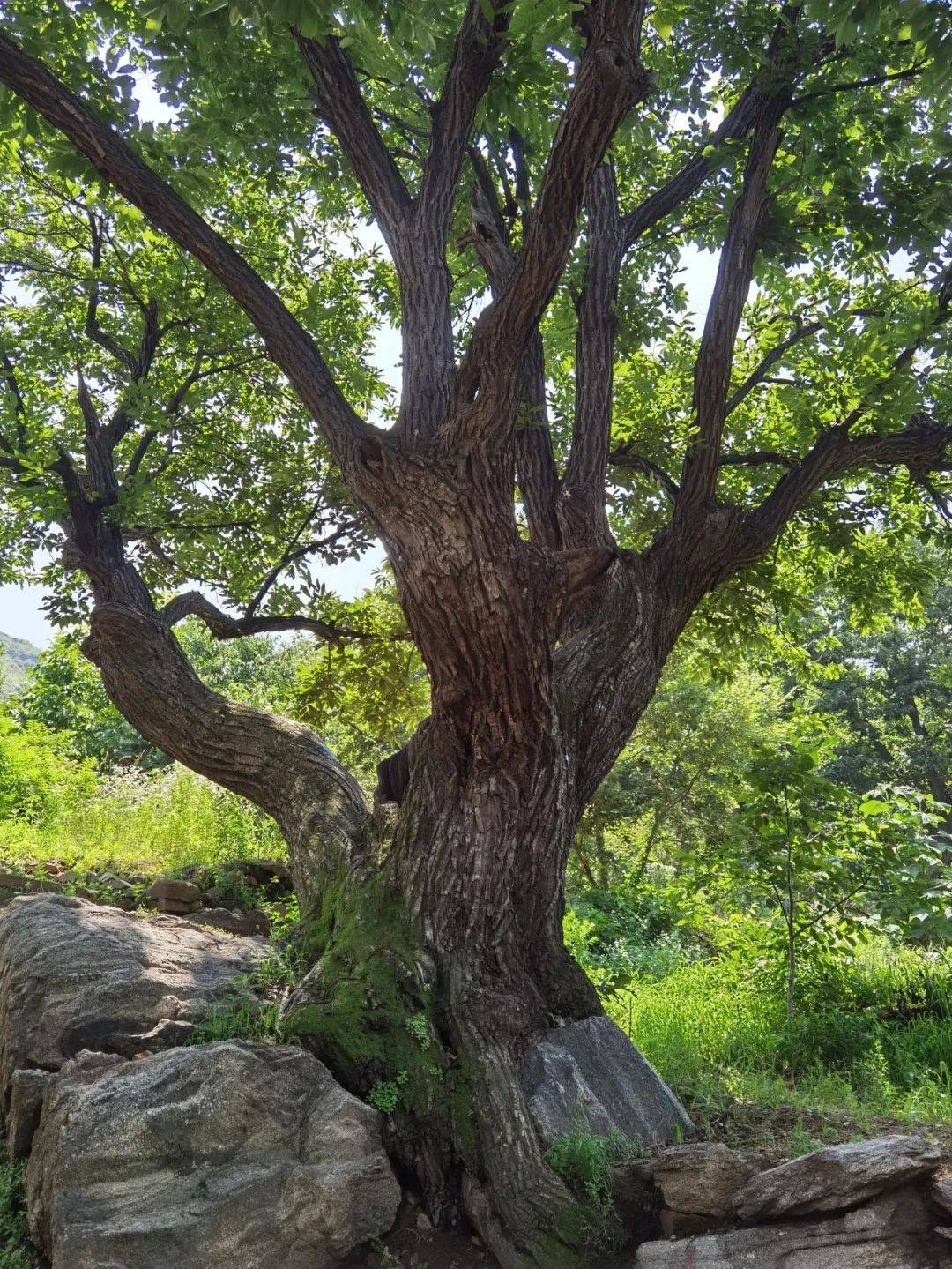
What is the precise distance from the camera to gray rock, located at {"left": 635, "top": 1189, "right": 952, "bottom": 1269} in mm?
2170

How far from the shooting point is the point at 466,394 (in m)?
3.91

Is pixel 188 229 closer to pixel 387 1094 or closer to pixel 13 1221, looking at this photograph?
pixel 387 1094

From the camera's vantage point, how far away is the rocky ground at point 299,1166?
90.8 inches

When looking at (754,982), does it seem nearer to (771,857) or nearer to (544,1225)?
(771,857)

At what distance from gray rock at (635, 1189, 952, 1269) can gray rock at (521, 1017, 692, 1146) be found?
0.69 metres

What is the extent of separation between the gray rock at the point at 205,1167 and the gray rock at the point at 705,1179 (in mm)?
928

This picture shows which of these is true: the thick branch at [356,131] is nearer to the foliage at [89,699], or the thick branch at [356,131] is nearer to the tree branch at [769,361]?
the tree branch at [769,361]

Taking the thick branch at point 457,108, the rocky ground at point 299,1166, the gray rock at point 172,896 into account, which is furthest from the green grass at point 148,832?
the thick branch at point 457,108

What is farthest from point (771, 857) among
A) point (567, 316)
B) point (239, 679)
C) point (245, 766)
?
point (239, 679)

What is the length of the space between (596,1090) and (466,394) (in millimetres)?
3072

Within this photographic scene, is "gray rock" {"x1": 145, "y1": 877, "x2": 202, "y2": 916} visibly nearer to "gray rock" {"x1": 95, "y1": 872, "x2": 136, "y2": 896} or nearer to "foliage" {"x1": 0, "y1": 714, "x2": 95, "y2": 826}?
"gray rock" {"x1": 95, "y1": 872, "x2": 136, "y2": 896}

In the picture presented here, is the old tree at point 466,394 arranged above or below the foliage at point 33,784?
above

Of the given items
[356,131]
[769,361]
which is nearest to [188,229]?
[356,131]

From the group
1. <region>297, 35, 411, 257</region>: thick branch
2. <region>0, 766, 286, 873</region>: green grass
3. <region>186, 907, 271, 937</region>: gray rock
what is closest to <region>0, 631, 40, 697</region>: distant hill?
<region>0, 766, 286, 873</region>: green grass
